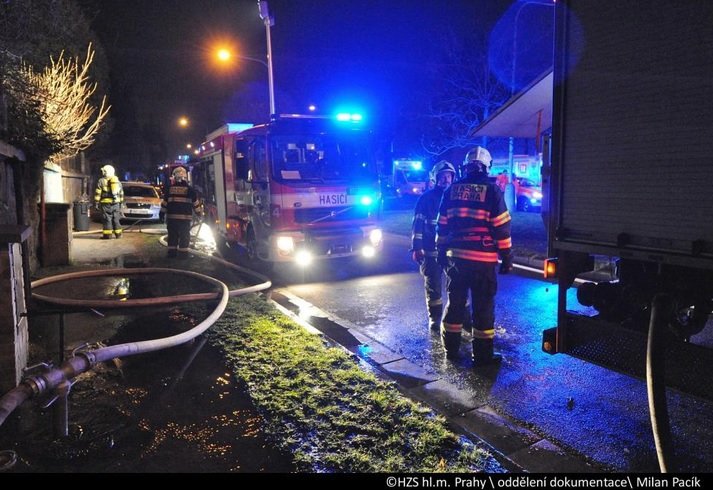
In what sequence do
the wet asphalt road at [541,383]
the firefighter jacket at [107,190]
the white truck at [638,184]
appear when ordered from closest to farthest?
the white truck at [638,184], the wet asphalt road at [541,383], the firefighter jacket at [107,190]

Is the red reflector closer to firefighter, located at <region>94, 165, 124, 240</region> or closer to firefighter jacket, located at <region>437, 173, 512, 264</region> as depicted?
firefighter jacket, located at <region>437, 173, 512, 264</region>

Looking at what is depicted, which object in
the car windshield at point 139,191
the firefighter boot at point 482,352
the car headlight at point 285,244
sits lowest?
the firefighter boot at point 482,352

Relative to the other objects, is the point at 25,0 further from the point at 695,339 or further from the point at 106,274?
the point at 695,339

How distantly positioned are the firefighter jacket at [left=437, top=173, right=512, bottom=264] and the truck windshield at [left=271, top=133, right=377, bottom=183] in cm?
423

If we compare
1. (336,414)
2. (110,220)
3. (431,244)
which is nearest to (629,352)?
(336,414)

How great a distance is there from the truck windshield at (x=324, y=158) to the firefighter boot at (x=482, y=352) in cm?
468

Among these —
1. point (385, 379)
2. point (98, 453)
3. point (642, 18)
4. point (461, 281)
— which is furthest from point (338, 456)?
point (642, 18)

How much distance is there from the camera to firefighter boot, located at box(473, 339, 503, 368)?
4.42m

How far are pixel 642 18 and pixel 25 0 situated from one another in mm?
8885

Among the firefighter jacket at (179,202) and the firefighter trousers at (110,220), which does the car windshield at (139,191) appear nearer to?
the firefighter trousers at (110,220)

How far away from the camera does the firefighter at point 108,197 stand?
41.6 ft

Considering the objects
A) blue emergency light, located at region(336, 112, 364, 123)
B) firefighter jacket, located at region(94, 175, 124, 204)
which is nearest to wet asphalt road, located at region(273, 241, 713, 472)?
blue emergency light, located at region(336, 112, 364, 123)

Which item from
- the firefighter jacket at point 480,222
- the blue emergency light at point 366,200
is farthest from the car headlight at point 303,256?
the firefighter jacket at point 480,222

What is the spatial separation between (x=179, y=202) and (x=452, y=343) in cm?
723
